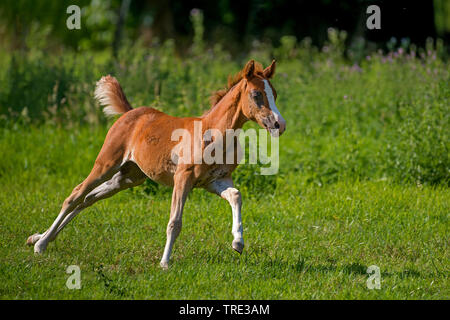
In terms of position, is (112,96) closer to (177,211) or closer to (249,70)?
(177,211)

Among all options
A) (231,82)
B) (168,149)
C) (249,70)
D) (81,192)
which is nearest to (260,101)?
(249,70)

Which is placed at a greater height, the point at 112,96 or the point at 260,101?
the point at 112,96

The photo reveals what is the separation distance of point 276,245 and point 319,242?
49cm

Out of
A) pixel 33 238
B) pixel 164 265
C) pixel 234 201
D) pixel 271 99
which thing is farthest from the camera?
pixel 33 238

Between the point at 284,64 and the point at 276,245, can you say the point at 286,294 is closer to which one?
the point at 276,245

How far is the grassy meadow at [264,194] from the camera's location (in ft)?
18.6

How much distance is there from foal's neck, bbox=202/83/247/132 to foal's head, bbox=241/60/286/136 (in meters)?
0.12

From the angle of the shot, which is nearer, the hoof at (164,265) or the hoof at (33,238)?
the hoof at (164,265)

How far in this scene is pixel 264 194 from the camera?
882 centimetres

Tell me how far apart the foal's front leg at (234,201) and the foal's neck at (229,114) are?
505 mm

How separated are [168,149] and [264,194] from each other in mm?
2903

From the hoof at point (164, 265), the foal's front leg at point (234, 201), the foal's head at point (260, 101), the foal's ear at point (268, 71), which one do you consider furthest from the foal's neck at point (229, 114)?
the hoof at point (164, 265)

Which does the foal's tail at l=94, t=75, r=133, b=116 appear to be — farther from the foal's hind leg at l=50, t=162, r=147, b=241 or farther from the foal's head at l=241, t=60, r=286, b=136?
the foal's head at l=241, t=60, r=286, b=136

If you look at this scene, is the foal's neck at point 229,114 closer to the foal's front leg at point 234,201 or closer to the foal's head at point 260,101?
the foal's head at point 260,101
